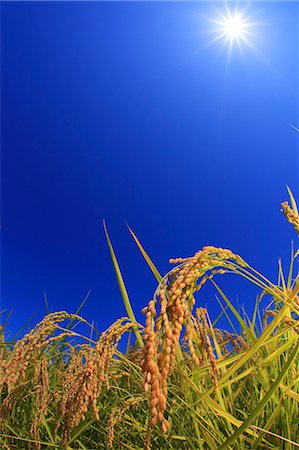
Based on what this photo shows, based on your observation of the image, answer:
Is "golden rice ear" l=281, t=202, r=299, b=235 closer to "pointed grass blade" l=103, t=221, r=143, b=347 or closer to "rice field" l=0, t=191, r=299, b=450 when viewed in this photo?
"rice field" l=0, t=191, r=299, b=450

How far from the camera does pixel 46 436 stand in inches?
96.0

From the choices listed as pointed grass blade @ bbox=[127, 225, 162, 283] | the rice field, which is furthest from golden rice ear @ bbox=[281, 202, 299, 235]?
pointed grass blade @ bbox=[127, 225, 162, 283]

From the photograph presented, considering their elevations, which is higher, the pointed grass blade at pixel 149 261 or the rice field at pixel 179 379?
the pointed grass blade at pixel 149 261

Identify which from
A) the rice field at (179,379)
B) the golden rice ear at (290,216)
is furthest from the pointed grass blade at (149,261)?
the golden rice ear at (290,216)

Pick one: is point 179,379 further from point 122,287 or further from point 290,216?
point 290,216

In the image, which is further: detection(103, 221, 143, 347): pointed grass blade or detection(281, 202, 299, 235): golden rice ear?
detection(103, 221, 143, 347): pointed grass blade

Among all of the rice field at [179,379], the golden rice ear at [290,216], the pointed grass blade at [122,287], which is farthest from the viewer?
the pointed grass blade at [122,287]

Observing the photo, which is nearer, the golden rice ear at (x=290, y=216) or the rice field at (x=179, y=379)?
the rice field at (x=179, y=379)

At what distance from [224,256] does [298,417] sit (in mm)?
1023

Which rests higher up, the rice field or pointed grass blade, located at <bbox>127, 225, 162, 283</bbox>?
pointed grass blade, located at <bbox>127, 225, 162, 283</bbox>

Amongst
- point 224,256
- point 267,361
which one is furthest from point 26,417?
point 224,256

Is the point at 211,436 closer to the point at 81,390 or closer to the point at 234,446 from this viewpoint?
the point at 234,446

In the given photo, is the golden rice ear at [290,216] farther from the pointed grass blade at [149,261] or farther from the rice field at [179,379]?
the pointed grass blade at [149,261]

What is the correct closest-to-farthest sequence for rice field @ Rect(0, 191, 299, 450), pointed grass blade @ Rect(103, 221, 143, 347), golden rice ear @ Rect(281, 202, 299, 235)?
rice field @ Rect(0, 191, 299, 450)
golden rice ear @ Rect(281, 202, 299, 235)
pointed grass blade @ Rect(103, 221, 143, 347)
